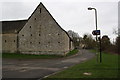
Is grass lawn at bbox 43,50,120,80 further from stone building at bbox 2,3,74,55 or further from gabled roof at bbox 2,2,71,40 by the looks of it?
gabled roof at bbox 2,2,71,40

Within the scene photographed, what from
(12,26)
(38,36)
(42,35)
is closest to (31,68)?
(42,35)

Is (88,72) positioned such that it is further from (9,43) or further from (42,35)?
(9,43)

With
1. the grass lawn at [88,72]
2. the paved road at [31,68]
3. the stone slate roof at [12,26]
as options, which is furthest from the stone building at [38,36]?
→ the grass lawn at [88,72]

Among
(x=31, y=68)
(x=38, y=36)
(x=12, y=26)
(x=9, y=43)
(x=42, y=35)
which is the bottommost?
(x=31, y=68)

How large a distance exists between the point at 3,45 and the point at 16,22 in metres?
6.26

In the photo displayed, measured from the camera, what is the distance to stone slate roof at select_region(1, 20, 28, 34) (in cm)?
4667

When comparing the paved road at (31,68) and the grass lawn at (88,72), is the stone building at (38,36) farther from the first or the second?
the grass lawn at (88,72)

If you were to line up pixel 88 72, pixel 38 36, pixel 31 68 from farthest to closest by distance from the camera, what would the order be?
pixel 38 36 → pixel 31 68 → pixel 88 72

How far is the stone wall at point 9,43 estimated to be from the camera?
4538 cm

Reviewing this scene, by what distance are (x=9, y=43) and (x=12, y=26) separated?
171 inches

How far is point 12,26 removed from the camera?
48.1 metres

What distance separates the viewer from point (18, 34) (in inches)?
1790

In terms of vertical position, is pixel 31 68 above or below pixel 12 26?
below

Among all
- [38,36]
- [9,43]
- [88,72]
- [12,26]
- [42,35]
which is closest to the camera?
[88,72]
